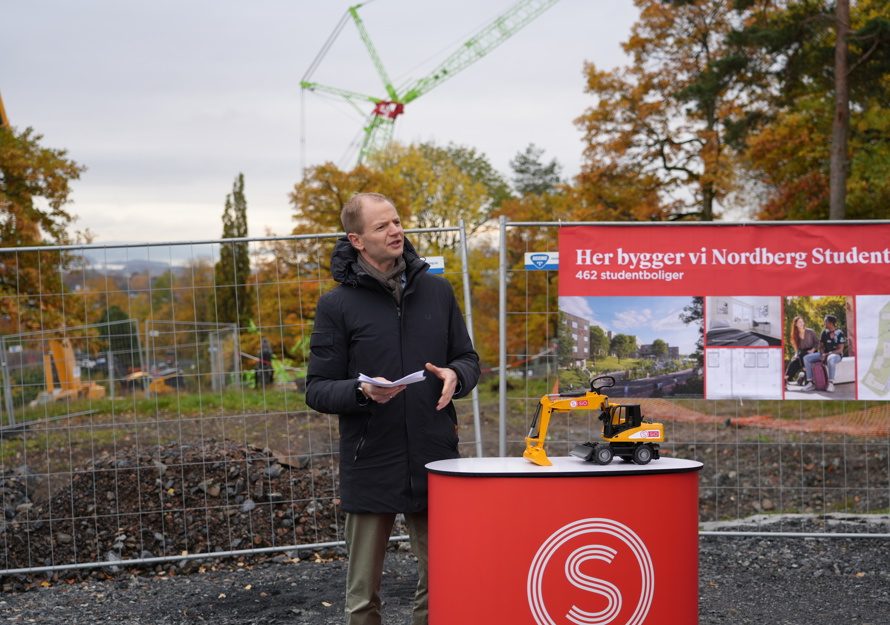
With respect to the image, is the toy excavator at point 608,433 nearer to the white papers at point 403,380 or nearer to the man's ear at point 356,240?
the white papers at point 403,380

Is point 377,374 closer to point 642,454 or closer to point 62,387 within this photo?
point 642,454

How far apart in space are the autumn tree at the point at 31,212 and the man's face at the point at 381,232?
15.3 m

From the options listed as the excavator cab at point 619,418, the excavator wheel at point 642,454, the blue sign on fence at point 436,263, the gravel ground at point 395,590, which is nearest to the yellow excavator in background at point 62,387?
the gravel ground at point 395,590

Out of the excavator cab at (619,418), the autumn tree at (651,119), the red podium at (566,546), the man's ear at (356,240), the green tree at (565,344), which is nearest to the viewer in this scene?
the red podium at (566,546)

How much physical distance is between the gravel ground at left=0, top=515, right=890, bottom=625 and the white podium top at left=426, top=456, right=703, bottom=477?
87.1 inches

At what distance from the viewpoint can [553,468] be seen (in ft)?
10.1

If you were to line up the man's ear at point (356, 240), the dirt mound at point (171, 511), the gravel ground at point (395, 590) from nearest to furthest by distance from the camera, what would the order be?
1. the man's ear at point (356, 240)
2. the gravel ground at point (395, 590)
3. the dirt mound at point (171, 511)

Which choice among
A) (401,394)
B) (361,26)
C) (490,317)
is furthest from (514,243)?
(361,26)

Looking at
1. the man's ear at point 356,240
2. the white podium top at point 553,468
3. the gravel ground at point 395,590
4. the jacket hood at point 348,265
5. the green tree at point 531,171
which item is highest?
the green tree at point 531,171

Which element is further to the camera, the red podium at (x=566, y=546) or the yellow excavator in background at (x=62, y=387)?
the yellow excavator in background at (x=62, y=387)

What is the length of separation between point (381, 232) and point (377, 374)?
1.88ft

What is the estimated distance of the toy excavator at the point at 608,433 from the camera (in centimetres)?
327

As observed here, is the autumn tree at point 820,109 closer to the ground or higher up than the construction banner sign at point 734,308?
higher up

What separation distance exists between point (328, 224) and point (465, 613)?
28.8 meters
